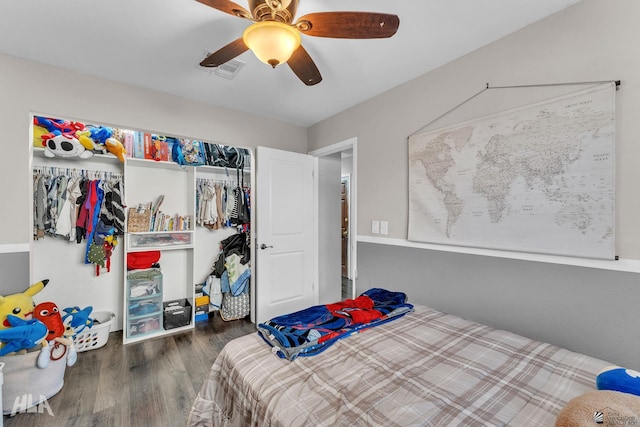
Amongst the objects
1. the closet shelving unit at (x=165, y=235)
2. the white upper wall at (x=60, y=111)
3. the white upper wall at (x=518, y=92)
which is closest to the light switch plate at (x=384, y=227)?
the white upper wall at (x=518, y=92)

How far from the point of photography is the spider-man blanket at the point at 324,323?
1309mm

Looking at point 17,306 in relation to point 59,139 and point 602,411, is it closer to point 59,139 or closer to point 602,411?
point 59,139

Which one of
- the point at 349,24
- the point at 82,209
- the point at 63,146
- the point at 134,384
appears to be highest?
the point at 349,24

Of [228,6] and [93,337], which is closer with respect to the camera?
[228,6]

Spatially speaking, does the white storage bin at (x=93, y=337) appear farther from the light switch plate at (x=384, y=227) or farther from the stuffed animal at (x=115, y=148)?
the light switch plate at (x=384, y=227)

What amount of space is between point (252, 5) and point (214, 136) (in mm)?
1823

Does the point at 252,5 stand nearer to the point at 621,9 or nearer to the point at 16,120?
the point at 621,9

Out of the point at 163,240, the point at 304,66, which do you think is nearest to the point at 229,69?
the point at 304,66

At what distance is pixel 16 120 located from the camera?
78.2 inches

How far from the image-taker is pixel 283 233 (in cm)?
313

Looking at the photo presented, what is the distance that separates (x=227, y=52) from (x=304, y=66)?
1.43 ft

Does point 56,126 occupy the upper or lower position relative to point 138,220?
upper

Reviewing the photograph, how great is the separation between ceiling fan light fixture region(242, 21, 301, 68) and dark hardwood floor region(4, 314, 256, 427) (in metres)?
2.17

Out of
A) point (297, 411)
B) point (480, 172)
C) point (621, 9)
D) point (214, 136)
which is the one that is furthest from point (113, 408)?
point (621, 9)
